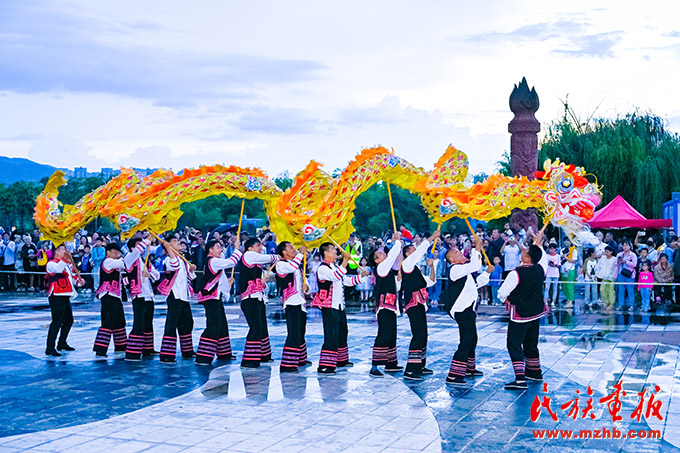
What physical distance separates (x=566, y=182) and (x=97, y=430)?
18.9 feet

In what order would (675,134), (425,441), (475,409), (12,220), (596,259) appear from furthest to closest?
1. (12,220)
2. (675,134)
3. (596,259)
4. (475,409)
5. (425,441)

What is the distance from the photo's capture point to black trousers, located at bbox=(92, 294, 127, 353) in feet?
34.9

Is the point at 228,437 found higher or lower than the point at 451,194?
lower

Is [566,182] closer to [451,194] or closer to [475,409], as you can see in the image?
[451,194]

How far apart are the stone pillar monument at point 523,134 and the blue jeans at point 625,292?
19.7 ft

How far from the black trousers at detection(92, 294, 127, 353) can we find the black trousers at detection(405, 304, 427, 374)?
4088mm

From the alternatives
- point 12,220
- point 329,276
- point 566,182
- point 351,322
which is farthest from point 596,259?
point 12,220

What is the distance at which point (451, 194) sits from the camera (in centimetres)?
941

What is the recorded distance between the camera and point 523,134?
2234 centimetres

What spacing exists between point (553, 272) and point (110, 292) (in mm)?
9645

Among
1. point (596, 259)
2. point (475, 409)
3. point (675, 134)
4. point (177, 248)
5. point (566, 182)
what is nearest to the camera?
point (475, 409)

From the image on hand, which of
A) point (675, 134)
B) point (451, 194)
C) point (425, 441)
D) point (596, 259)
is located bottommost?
point (425, 441)

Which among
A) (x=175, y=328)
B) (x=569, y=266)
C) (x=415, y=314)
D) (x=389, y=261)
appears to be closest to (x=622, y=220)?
(x=569, y=266)

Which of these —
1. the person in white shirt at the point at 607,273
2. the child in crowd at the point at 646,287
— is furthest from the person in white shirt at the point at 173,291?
the child in crowd at the point at 646,287
